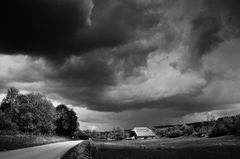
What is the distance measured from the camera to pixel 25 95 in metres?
86.7

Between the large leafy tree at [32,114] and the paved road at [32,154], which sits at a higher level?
the large leafy tree at [32,114]

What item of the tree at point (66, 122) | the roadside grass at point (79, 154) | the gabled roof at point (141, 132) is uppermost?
the tree at point (66, 122)

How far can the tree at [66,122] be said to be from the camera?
13200 centimetres

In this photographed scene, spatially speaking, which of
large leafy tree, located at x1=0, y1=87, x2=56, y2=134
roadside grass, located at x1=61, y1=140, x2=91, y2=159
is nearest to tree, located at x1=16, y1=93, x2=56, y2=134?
large leafy tree, located at x1=0, y1=87, x2=56, y2=134

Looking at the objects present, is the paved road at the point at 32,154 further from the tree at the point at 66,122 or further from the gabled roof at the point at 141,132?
the tree at the point at 66,122

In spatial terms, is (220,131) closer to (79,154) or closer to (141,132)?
(79,154)

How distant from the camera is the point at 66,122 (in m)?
134

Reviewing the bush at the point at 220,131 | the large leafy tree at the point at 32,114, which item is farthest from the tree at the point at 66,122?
the bush at the point at 220,131

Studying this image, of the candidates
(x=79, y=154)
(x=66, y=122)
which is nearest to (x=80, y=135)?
(x=66, y=122)

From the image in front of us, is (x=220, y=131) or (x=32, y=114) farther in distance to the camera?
(x=32, y=114)

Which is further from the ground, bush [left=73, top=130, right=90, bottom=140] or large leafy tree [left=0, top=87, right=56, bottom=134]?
large leafy tree [left=0, top=87, right=56, bottom=134]

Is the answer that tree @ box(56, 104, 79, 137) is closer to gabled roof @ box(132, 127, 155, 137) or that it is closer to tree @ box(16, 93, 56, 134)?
gabled roof @ box(132, 127, 155, 137)

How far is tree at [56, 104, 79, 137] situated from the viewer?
132000mm

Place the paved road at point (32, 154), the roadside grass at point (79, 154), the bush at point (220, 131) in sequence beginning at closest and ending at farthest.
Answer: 1. the roadside grass at point (79, 154)
2. the paved road at point (32, 154)
3. the bush at point (220, 131)
